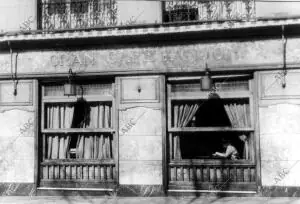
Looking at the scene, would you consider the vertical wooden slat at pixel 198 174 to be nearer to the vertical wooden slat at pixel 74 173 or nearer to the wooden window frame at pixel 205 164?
the wooden window frame at pixel 205 164

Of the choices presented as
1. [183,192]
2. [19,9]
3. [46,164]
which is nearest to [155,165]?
[183,192]

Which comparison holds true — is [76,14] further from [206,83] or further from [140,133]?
[206,83]

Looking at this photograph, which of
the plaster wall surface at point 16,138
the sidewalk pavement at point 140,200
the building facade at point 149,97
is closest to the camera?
the sidewalk pavement at point 140,200

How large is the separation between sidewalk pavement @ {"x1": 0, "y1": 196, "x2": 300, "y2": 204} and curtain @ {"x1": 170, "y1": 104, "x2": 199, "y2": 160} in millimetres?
1178

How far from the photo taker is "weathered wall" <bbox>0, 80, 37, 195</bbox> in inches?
449

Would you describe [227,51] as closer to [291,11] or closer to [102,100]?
[291,11]

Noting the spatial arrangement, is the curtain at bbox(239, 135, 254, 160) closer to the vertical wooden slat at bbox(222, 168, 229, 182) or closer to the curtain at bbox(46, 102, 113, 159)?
the vertical wooden slat at bbox(222, 168, 229, 182)

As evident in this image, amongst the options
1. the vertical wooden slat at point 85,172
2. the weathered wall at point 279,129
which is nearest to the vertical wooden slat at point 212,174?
the weathered wall at point 279,129

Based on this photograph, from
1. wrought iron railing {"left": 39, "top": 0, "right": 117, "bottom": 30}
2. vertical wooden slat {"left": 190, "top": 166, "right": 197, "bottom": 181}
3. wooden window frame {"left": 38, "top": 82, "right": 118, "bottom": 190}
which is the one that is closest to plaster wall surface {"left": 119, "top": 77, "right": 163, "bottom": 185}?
wooden window frame {"left": 38, "top": 82, "right": 118, "bottom": 190}

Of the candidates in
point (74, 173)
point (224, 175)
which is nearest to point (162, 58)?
point (224, 175)

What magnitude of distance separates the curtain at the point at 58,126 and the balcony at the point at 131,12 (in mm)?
2205

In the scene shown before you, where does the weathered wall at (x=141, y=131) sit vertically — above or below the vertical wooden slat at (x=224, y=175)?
above

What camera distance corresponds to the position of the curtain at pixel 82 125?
11.3 meters

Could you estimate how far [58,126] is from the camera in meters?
11.5
